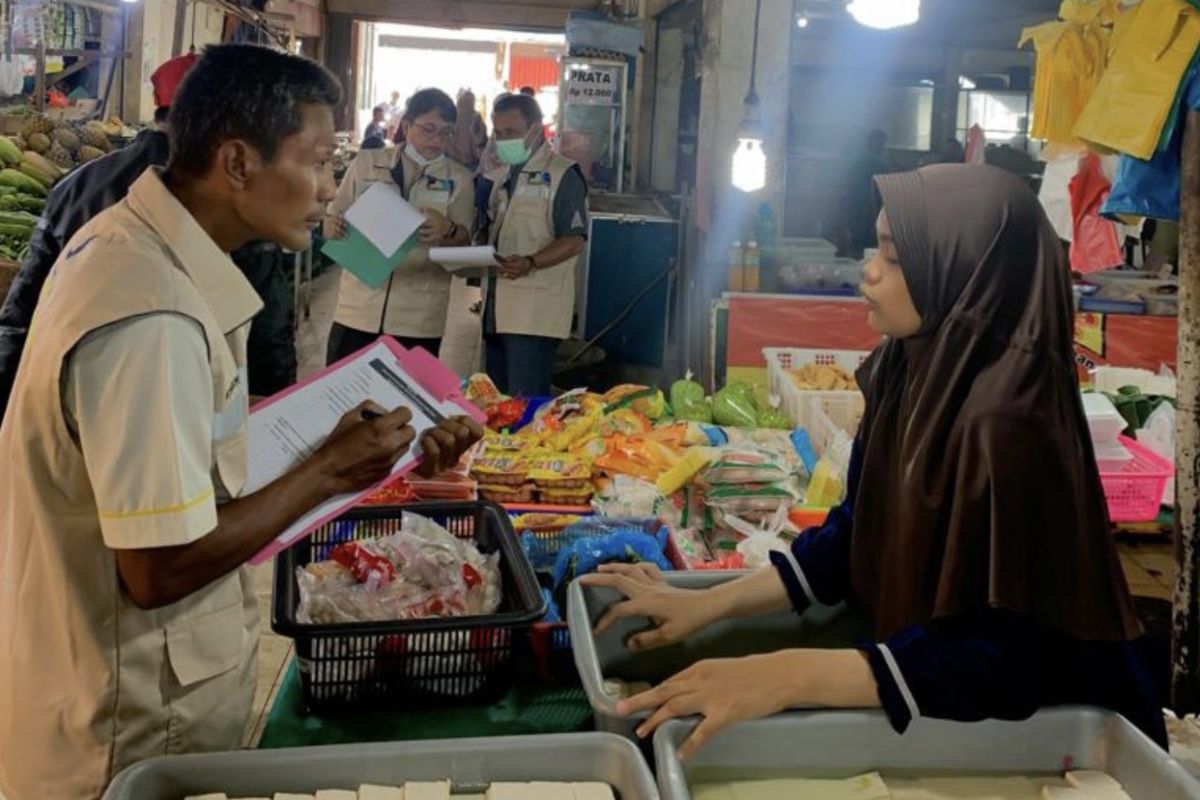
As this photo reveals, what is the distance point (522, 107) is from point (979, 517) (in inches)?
164

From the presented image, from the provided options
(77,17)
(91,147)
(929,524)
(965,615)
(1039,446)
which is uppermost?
(77,17)

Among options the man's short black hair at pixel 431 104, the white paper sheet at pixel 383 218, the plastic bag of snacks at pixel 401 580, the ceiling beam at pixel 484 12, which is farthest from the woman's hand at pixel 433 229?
the ceiling beam at pixel 484 12

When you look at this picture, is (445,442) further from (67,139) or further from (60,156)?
(67,139)

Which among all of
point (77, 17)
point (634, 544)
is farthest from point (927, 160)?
point (634, 544)

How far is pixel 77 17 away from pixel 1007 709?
26.2 feet

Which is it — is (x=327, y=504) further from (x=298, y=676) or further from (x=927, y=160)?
(x=927, y=160)

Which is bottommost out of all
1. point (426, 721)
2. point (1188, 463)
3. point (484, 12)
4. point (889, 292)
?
point (426, 721)

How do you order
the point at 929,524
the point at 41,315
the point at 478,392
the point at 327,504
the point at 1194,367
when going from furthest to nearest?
the point at 478,392 → the point at 1194,367 → the point at 327,504 → the point at 929,524 → the point at 41,315

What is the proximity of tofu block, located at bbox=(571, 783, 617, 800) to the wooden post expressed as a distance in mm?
2183

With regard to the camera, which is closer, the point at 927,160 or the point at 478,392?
the point at 478,392

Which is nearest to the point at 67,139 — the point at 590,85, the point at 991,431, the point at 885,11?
the point at 590,85

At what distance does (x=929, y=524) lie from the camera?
4.85 ft

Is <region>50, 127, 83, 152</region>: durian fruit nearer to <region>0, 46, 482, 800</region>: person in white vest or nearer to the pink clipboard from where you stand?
the pink clipboard

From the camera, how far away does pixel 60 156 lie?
6.15m
